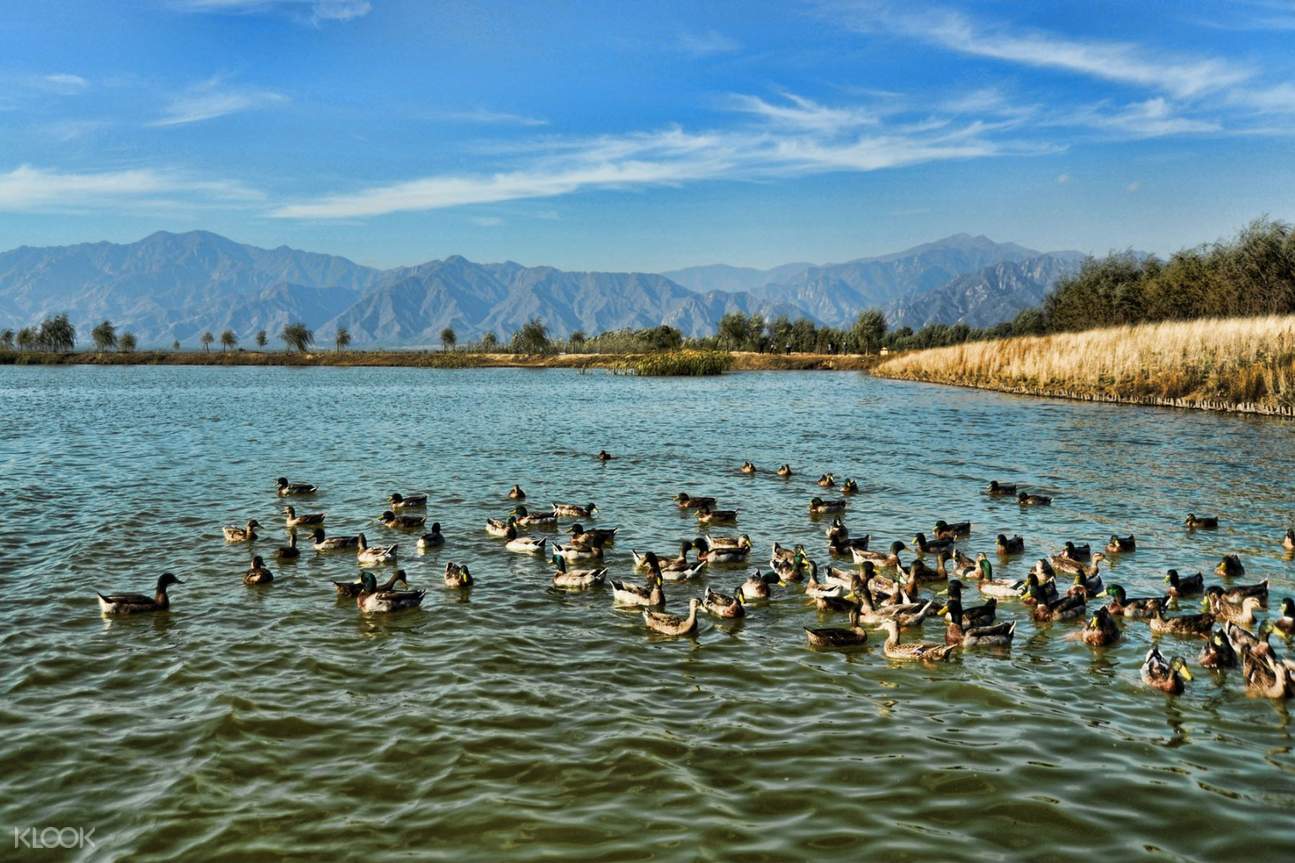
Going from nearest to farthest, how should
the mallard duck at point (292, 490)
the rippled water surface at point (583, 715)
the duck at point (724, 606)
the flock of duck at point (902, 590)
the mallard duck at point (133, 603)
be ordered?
1. the rippled water surface at point (583, 715)
2. the flock of duck at point (902, 590)
3. the mallard duck at point (133, 603)
4. the duck at point (724, 606)
5. the mallard duck at point (292, 490)

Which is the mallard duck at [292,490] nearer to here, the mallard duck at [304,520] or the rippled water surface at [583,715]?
the rippled water surface at [583,715]

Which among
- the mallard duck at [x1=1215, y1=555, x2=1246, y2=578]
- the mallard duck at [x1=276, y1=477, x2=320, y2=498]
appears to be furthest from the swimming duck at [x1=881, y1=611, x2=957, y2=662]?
the mallard duck at [x1=276, y1=477, x2=320, y2=498]

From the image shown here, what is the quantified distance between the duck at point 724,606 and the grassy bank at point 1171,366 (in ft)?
146

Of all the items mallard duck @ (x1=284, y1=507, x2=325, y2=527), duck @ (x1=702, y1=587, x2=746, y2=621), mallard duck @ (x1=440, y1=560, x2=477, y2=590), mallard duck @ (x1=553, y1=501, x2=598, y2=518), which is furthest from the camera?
mallard duck @ (x1=553, y1=501, x2=598, y2=518)

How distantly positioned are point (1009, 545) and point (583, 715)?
14.1 metres

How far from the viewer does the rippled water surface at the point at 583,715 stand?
32.0ft

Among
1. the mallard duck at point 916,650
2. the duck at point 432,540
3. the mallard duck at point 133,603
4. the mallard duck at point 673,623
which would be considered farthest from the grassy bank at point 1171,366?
the mallard duck at point 133,603

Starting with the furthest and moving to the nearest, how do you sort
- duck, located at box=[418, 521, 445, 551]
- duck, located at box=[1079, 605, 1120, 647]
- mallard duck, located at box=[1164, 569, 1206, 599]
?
1. duck, located at box=[418, 521, 445, 551]
2. mallard duck, located at box=[1164, 569, 1206, 599]
3. duck, located at box=[1079, 605, 1120, 647]

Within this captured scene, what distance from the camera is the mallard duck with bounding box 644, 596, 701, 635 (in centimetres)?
1617

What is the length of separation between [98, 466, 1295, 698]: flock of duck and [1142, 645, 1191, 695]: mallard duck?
2 cm

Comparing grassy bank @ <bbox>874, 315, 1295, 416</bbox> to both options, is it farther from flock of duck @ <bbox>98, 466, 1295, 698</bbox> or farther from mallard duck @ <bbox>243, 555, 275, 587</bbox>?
mallard duck @ <bbox>243, 555, 275, 587</bbox>

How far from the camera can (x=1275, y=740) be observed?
38.1ft

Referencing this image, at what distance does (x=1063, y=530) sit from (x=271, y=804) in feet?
73.2

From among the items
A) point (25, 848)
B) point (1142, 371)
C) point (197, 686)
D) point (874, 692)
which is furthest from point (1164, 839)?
point (1142, 371)
